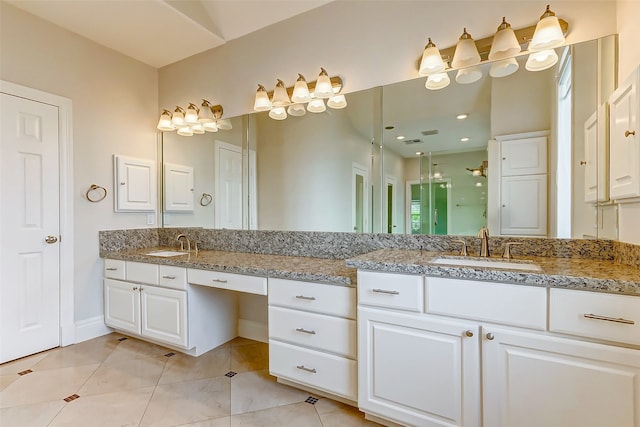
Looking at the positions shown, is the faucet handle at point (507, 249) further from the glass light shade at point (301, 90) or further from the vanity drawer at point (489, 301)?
the glass light shade at point (301, 90)

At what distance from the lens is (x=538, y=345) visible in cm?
121

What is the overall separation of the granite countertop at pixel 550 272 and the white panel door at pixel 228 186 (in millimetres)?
1498

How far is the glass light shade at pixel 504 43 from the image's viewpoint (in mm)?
1686

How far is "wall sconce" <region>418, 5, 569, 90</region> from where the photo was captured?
63.6 inches

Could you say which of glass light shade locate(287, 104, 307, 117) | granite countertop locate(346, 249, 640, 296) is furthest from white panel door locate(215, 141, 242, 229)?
granite countertop locate(346, 249, 640, 296)

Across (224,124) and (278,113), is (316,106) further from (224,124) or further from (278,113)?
(224,124)

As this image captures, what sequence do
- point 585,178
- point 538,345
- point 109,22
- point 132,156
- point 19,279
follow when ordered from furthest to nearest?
point 132,156, point 109,22, point 19,279, point 585,178, point 538,345

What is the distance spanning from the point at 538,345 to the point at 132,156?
3.44 meters

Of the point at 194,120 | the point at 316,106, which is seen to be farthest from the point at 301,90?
the point at 194,120

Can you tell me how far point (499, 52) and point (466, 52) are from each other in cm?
17

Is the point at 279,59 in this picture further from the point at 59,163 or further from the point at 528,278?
the point at 528,278

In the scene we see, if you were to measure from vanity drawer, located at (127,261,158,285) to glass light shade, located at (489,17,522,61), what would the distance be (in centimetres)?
272

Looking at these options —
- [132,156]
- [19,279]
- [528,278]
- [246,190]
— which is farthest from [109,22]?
[528,278]

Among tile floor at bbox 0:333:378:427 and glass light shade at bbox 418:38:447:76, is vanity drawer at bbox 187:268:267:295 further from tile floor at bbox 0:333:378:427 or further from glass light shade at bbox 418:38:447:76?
glass light shade at bbox 418:38:447:76
